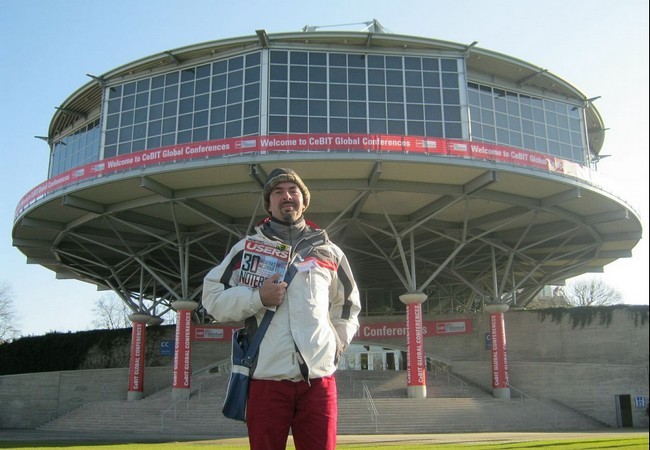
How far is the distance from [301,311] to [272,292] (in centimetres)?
20

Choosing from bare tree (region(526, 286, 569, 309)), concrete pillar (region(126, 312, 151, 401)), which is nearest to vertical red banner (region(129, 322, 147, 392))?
concrete pillar (region(126, 312, 151, 401))

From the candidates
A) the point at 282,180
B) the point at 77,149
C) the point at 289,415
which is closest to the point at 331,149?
the point at 77,149

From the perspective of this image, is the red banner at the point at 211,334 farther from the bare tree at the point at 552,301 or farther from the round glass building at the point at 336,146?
the bare tree at the point at 552,301

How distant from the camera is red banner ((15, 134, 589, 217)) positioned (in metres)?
27.3

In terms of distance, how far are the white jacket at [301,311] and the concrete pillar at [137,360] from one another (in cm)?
3635

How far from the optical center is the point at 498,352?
36.8m

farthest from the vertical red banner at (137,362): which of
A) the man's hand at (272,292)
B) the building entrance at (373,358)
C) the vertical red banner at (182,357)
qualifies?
the man's hand at (272,292)

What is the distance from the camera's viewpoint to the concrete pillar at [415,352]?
32.8 m

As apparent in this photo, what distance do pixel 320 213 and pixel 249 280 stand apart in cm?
3105

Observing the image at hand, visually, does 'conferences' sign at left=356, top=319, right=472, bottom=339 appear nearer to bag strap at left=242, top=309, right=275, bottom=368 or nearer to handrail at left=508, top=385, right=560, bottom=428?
handrail at left=508, top=385, right=560, bottom=428

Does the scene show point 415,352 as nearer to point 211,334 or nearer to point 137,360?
point 211,334

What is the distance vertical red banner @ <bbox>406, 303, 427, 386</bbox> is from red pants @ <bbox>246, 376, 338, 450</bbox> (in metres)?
30.3

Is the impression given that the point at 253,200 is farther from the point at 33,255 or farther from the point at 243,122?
the point at 33,255

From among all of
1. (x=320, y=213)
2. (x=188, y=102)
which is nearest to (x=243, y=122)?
(x=188, y=102)
